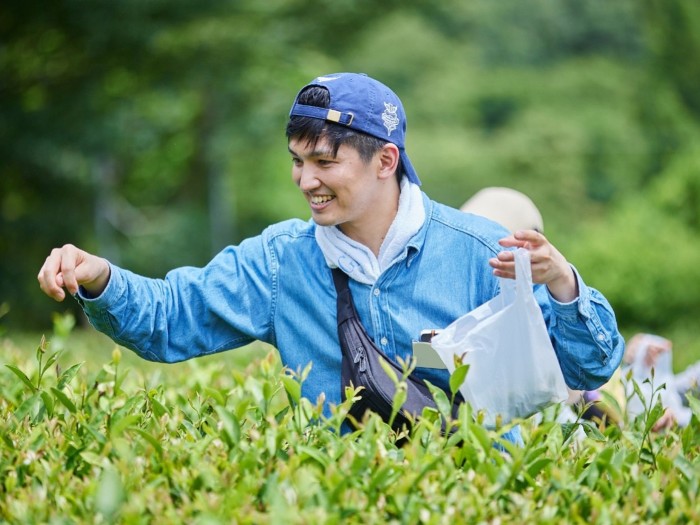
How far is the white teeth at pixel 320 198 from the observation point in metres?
2.78

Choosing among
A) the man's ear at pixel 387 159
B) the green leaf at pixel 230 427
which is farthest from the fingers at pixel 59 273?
the man's ear at pixel 387 159

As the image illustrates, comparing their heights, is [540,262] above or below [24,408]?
above

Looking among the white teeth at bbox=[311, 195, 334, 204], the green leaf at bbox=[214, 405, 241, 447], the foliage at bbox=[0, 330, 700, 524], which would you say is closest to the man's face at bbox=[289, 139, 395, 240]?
the white teeth at bbox=[311, 195, 334, 204]

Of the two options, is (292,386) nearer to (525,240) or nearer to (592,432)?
(525,240)

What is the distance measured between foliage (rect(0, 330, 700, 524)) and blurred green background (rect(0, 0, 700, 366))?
1.50 metres

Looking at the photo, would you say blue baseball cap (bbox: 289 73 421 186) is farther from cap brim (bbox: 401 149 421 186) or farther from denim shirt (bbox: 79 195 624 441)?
denim shirt (bbox: 79 195 624 441)

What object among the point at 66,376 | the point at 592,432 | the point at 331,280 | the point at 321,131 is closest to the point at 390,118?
the point at 321,131

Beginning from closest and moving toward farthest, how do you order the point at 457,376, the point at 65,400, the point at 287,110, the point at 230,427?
the point at 230,427 < the point at 457,376 < the point at 65,400 < the point at 287,110

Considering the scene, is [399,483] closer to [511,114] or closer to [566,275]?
[566,275]

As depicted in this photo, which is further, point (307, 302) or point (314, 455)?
point (307, 302)

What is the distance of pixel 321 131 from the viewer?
2746mm

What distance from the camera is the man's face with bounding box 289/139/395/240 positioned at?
109 inches

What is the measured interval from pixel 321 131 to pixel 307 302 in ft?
1.61

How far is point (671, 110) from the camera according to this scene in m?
27.8
